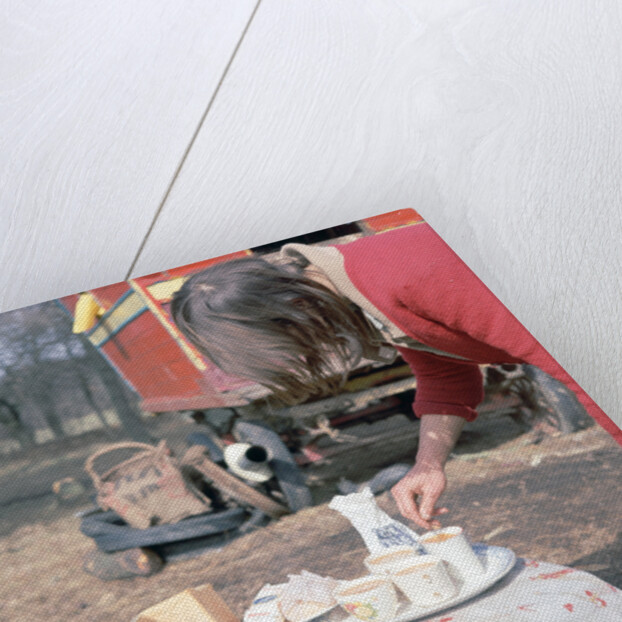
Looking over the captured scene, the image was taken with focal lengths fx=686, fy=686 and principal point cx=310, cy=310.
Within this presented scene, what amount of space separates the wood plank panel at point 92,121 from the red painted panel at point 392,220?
0.29 meters

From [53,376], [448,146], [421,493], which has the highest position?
[448,146]

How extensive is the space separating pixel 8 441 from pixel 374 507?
36 cm

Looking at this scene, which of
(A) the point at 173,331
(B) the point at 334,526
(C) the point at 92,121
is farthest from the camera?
(C) the point at 92,121

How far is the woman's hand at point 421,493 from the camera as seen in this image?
2.10ft

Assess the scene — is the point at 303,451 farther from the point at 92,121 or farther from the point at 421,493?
the point at 92,121

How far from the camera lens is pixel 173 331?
74 cm

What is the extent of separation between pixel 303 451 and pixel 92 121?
578 millimetres

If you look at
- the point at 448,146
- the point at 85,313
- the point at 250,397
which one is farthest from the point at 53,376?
the point at 448,146

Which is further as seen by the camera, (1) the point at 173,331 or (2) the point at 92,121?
(2) the point at 92,121

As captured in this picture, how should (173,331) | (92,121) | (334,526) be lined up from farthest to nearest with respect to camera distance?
(92,121)
(173,331)
(334,526)

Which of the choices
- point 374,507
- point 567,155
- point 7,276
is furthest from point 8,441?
point 567,155

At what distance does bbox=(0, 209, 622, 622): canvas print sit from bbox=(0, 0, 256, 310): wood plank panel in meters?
0.12

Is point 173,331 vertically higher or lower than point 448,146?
lower

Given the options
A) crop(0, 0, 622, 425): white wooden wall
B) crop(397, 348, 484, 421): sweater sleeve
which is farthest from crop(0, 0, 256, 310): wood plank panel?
crop(397, 348, 484, 421): sweater sleeve
